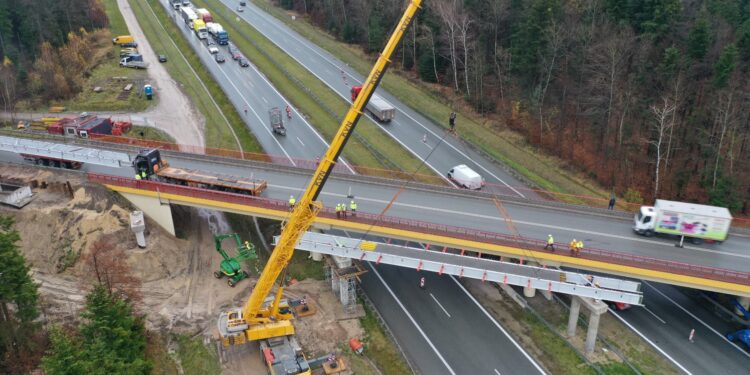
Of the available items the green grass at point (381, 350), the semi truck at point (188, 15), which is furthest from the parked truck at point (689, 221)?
the semi truck at point (188, 15)

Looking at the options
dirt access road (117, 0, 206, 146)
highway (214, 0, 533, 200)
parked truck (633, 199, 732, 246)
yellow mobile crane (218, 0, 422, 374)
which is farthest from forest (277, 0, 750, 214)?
dirt access road (117, 0, 206, 146)

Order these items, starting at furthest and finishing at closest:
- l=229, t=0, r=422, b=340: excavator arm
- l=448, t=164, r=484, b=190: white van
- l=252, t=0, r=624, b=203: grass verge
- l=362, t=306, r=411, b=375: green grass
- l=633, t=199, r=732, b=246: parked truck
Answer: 1. l=252, t=0, r=624, b=203: grass verge
2. l=448, t=164, r=484, b=190: white van
3. l=633, t=199, r=732, b=246: parked truck
4. l=362, t=306, r=411, b=375: green grass
5. l=229, t=0, r=422, b=340: excavator arm

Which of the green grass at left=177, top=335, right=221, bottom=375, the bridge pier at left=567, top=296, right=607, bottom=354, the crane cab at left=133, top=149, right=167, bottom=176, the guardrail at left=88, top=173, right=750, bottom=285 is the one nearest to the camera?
the guardrail at left=88, top=173, right=750, bottom=285

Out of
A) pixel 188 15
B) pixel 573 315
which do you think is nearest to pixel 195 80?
pixel 188 15

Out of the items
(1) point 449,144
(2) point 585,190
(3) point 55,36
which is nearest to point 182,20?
(3) point 55,36

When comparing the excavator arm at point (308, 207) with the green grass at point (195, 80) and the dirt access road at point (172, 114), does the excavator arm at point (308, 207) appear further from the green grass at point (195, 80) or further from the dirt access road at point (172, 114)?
the dirt access road at point (172, 114)

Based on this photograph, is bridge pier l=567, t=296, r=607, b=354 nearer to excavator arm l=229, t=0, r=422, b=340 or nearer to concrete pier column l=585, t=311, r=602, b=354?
concrete pier column l=585, t=311, r=602, b=354
